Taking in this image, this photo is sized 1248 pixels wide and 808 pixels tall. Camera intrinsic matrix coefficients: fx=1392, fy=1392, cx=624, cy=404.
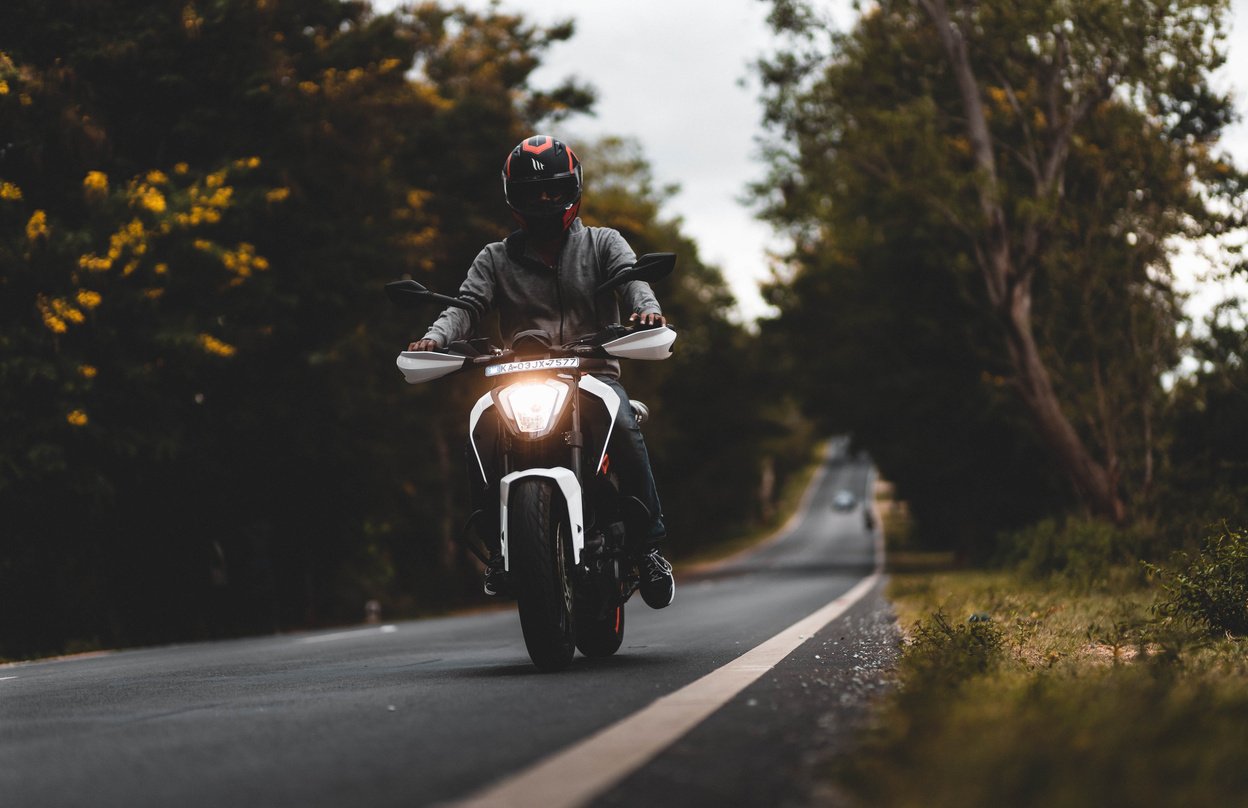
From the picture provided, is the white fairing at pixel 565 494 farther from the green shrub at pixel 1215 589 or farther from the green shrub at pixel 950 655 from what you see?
the green shrub at pixel 1215 589

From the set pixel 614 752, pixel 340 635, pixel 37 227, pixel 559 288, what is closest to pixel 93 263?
pixel 37 227

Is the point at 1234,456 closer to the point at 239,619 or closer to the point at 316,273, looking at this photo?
the point at 316,273

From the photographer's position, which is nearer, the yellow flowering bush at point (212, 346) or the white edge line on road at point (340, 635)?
the white edge line on road at point (340, 635)

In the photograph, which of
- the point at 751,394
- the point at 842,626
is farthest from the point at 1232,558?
the point at 751,394

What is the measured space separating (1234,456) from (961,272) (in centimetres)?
509

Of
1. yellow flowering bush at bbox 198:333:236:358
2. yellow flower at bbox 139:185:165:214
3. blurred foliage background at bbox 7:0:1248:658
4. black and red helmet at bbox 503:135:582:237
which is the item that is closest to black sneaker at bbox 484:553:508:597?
black and red helmet at bbox 503:135:582:237

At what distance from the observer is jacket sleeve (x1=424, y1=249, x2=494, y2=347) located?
6.17m

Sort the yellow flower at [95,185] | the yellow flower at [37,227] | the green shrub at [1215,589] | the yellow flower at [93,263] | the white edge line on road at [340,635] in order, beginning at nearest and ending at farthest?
1. the green shrub at [1215,589]
2. the white edge line on road at [340,635]
3. the yellow flower at [37,227]
4. the yellow flower at [93,263]
5. the yellow flower at [95,185]

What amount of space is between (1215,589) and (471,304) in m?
4.07

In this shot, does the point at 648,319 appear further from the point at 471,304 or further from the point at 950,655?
the point at 950,655

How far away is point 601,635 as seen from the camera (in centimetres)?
639

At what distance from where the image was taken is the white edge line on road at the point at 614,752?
2936mm

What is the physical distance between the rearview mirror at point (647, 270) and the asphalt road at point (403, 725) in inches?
64.6

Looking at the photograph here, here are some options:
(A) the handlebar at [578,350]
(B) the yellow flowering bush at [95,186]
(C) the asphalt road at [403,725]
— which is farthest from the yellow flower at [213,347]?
(A) the handlebar at [578,350]
